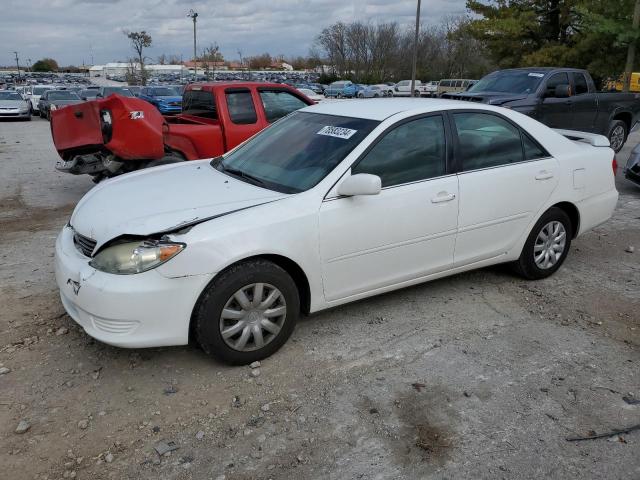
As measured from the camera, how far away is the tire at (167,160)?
7.27 m

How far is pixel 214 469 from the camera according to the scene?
2600 millimetres

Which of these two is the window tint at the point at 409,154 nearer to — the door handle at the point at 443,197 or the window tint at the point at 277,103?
the door handle at the point at 443,197

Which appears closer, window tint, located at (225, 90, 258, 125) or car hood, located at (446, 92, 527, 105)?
window tint, located at (225, 90, 258, 125)

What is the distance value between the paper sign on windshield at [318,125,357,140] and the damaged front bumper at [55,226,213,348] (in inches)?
57.8

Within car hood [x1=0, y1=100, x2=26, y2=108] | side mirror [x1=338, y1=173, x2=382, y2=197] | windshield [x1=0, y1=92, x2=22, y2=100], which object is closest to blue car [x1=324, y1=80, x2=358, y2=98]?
windshield [x1=0, y1=92, x2=22, y2=100]

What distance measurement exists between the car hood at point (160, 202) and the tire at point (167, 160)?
10.1 ft

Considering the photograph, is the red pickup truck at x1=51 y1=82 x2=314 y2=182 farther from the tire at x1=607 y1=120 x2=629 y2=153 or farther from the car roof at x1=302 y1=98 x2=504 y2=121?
the tire at x1=607 y1=120 x2=629 y2=153

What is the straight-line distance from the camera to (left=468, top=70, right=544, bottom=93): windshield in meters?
10.4

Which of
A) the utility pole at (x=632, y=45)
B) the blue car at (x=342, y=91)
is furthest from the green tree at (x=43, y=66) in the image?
the utility pole at (x=632, y=45)

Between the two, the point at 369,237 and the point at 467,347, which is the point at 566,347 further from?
the point at 369,237

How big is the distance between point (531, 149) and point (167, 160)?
15.5ft

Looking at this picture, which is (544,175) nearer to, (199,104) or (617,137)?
(199,104)

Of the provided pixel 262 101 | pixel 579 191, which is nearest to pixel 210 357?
pixel 579 191

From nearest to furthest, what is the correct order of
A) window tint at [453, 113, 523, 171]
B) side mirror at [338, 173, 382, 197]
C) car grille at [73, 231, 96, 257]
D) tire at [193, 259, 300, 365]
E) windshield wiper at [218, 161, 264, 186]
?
tire at [193, 259, 300, 365] < car grille at [73, 231, 96, 257] < side mirror at [338, 173, 382, 197] < windshield wiper at [218, 161, 264, 186] < window tint at [453, 113, 523, 171]
